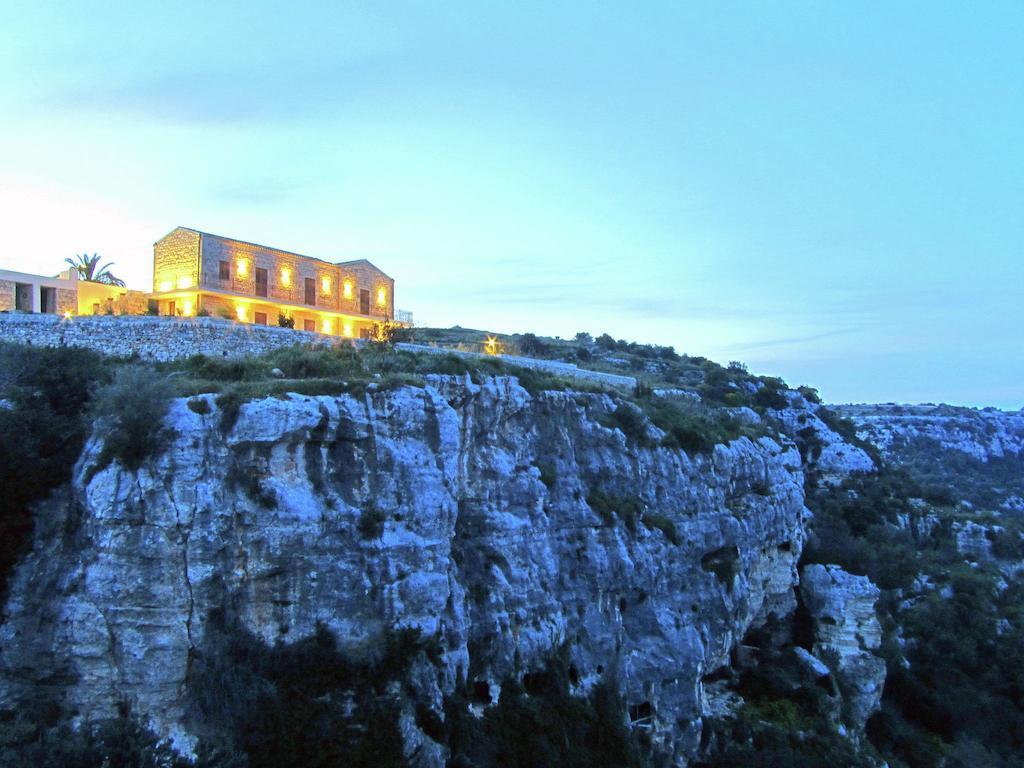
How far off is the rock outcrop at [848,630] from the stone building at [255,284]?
74.3 feet

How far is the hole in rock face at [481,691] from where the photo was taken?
20109mm

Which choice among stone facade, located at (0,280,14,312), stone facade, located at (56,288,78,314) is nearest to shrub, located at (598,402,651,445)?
stone facade, located at (56,288,78,314)

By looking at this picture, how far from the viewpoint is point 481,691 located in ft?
66.4

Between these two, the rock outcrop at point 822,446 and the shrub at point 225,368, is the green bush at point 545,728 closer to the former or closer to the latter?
the shrub at point 225,368

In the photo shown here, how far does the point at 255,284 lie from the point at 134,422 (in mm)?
15375

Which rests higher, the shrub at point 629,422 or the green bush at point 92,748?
the shrub at point 629,422

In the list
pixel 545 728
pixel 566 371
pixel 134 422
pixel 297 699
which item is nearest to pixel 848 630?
pixel 566 371

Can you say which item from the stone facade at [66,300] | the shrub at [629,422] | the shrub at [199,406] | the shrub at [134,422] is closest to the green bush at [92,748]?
the shrub at [134,422]

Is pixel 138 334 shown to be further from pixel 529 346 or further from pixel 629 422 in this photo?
pixel 529 346

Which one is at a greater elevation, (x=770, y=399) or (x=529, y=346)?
(x=529, y=346)

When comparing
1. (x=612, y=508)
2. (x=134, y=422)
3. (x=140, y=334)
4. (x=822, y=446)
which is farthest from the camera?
(x=822, y=446)

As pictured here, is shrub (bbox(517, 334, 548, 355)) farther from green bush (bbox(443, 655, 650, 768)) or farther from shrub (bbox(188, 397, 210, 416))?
shrub (bbox(188, 397, 210, 416))

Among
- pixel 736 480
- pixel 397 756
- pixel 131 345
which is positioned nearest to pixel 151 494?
pixel 397 756

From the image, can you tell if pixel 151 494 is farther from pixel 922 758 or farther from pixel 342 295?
pixel 922 758
